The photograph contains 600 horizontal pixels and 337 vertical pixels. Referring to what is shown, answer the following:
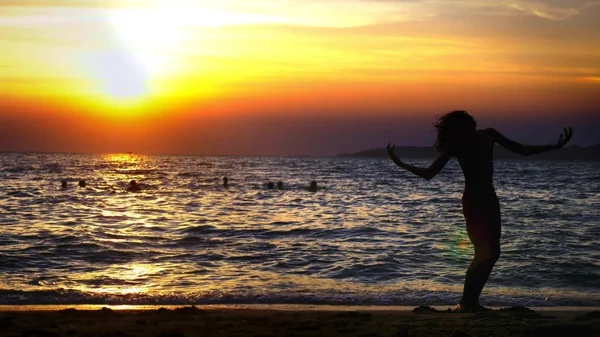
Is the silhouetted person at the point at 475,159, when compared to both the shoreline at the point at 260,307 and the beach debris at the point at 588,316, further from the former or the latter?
the shoreline at the point at 260,307

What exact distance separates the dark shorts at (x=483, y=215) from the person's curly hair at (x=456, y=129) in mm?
552

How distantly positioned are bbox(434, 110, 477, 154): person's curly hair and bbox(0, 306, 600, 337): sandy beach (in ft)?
5.79

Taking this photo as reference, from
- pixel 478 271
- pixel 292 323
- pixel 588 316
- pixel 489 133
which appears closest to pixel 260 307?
pixel 292 323

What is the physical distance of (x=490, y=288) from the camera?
420 inches

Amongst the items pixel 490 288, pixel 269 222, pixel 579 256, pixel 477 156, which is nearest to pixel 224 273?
pixel 490 288

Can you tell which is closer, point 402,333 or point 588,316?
point 402,333

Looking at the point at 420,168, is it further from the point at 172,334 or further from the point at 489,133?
the point at 172,334

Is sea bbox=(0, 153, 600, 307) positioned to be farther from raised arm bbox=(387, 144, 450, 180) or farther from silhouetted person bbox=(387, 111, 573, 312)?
raised arm bbox=(387, 144, 450, 180)

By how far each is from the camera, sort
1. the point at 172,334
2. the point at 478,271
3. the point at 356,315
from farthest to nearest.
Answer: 1. the point at 356,315
2. the point at 478,271
3. the point at 172,334

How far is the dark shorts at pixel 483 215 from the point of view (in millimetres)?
6840

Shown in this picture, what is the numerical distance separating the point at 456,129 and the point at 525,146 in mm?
704

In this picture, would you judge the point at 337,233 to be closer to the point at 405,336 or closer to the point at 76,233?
the point at 76,233

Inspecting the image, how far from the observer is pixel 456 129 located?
680cm

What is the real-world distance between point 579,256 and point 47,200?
2437 cm
